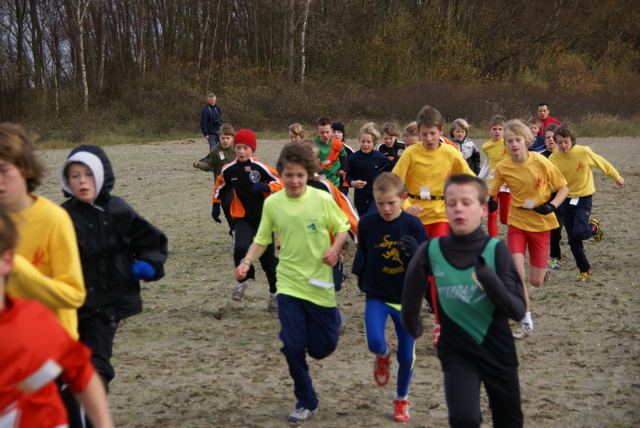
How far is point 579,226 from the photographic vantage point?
9.50 metres

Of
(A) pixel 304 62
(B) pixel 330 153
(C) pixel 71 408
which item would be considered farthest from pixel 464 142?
(A) pixel 304 62

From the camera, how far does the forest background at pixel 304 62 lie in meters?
39.7

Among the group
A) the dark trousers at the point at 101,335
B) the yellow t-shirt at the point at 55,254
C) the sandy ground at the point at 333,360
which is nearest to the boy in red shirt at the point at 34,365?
the yellow t-shirt at the point at 55,254

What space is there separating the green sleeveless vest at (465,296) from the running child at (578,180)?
5.85 metres

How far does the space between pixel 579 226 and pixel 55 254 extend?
24.1ft

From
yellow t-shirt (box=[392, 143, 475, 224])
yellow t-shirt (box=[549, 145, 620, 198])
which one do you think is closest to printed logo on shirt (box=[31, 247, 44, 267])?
yellow t-shirt (box=[392, 143, 475, 224])

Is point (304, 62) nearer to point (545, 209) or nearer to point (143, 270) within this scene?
point (545, 209)

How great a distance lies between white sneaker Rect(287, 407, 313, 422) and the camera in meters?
5.29

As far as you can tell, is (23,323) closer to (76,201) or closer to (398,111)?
(76,201)

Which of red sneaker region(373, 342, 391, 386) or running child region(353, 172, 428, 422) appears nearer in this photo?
running child region(353, 172, 428, 422)

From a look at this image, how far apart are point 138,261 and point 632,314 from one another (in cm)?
552

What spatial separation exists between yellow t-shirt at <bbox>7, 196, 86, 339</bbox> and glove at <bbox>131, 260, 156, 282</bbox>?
0.76 metres

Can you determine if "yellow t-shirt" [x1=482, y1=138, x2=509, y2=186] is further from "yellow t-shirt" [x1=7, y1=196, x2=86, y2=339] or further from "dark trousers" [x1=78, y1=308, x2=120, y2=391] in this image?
"yellow t-shirt" [x1=7, y1=196, x2=86, y2=339]

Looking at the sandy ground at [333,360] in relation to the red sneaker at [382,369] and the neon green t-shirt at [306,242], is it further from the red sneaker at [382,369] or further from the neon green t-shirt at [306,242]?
the neon green t-shirt at [306,242]
